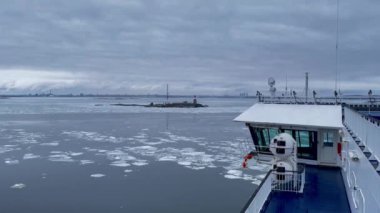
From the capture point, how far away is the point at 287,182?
490 inches

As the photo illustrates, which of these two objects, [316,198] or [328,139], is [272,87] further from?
[316,198]

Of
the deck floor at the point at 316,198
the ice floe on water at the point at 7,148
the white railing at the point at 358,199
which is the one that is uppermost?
the white railing at the point at 358,199

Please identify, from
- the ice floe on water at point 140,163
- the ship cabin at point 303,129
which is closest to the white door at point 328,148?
the ship cabin at point 303,129

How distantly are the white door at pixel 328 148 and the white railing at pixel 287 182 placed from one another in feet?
9.00

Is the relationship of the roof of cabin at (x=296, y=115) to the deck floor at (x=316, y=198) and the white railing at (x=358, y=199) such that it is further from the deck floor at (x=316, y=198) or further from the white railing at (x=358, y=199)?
the white railing at (x=358, y=199)

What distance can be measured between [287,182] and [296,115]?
3257mm

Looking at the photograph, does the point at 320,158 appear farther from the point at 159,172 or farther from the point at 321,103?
the point at 159,172

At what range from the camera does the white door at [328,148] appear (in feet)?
48.7

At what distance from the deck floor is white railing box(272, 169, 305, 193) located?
0.28 meters

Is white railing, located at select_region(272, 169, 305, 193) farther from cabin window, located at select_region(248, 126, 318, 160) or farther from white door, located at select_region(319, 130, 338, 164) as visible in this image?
white door, located at select_region(319, 130, 338, 164)

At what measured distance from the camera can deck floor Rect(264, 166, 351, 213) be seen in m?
10.6

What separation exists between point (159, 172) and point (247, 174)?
4.91m

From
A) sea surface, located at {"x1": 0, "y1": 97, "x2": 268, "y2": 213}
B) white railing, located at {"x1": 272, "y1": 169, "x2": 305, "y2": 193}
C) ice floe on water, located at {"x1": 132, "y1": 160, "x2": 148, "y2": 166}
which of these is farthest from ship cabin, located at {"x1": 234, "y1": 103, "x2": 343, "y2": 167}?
ice floe on water, located at {"x1": 132, "y1": 160, "x2": 148, "y2": 166}

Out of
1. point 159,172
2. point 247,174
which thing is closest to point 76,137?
point 159,172
